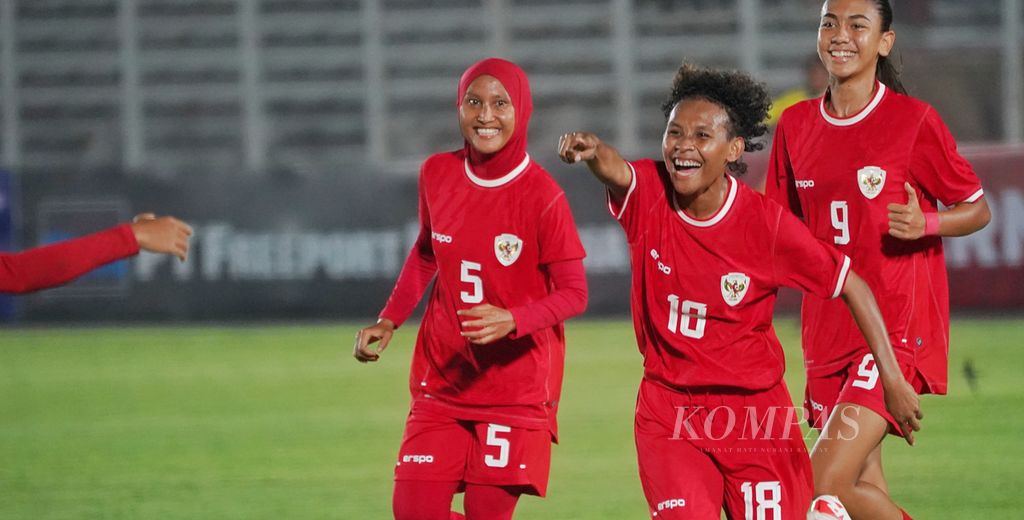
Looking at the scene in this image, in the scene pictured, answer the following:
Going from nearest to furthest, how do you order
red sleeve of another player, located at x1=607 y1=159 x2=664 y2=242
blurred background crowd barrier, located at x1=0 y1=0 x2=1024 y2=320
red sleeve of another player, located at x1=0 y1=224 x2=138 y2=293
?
red sleeve of another player, located at x1=0 y1=224 x2=138 y2=293, red sleeve of another player, located at x1=607 y1=159 x2=664 y2=242, blurred background crowd barrier, located at x1=0 y1=0 x2=1024 y2=320

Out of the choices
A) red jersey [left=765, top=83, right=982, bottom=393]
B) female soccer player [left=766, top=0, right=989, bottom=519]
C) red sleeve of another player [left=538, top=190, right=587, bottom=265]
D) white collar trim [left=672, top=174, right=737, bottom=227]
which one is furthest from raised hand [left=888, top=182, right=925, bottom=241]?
red sleeve of another player [left=538, top=190, right=587, bottom=265]

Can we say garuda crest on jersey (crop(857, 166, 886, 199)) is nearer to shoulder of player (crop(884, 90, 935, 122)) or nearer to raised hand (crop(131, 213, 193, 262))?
shoulder of player (crop(884, 90, 935, 122))

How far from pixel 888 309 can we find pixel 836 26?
1006mm

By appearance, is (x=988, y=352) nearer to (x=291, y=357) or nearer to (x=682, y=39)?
(x=291, y=357)

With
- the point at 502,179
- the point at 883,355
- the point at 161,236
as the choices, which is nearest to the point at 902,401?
the point at 883,355

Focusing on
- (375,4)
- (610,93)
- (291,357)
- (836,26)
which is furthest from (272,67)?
(836,26)

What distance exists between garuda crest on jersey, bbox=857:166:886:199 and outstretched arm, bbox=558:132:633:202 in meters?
0.87

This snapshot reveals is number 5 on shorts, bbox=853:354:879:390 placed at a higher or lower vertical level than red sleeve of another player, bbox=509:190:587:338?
lower

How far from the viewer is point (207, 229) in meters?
15.5

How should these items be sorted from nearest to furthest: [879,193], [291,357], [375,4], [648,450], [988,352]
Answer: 1. [648,450]
2. [879,193]
3. [988,352]
4. [291,357]
5. [375,4]

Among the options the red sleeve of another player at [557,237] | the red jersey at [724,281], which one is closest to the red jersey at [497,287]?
the red sleeve of another player at [557,237]

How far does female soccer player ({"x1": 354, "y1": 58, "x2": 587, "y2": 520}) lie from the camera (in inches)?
198

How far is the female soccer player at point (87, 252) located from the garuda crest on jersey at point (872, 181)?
89.3 inches

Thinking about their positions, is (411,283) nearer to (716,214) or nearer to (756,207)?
(716,214)
